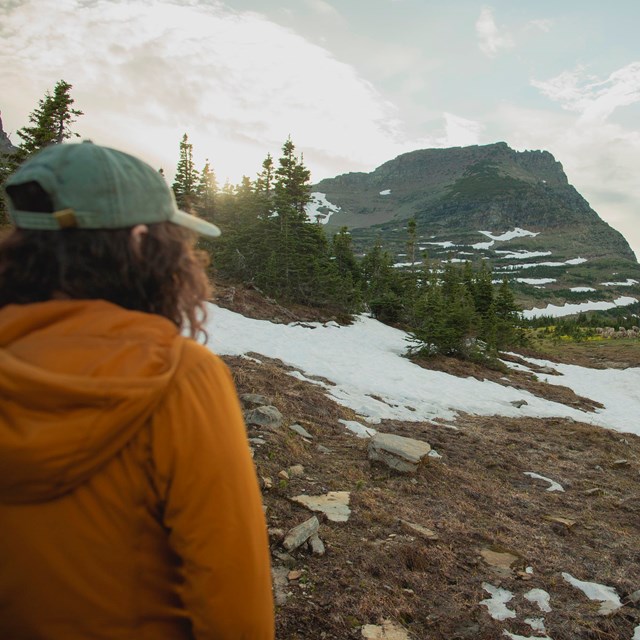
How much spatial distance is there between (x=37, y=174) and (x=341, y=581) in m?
4.01

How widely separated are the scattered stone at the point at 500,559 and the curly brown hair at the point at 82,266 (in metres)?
4.84

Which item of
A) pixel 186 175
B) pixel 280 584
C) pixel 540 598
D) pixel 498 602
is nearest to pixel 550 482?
pixel 540 598

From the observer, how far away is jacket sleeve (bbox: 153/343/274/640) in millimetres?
1166

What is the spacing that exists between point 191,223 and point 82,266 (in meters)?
0.38

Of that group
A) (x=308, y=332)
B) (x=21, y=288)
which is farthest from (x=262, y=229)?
(x=21, y=288)

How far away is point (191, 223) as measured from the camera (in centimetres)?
153

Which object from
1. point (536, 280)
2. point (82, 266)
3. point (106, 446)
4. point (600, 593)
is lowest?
point (600, 593)

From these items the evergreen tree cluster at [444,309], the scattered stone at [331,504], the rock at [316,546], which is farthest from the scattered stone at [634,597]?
the evergreen tree cluster at [444,309]

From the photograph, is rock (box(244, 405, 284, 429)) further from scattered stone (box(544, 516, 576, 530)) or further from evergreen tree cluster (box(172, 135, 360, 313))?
evergreen tree cluster (box(172, 135, 360, 313))

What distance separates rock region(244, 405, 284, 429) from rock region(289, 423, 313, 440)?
329mm

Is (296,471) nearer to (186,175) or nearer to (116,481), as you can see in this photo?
(116,481)

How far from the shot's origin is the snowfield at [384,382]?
39.9ft

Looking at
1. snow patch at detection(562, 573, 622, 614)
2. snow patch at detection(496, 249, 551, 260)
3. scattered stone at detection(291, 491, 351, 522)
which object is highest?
snow patch at detection(496, 249, 551, 260)

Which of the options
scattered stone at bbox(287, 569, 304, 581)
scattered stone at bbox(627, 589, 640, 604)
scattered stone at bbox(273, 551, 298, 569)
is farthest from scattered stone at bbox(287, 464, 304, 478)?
scattered stone at bbox(627, 589, 640, 604)
